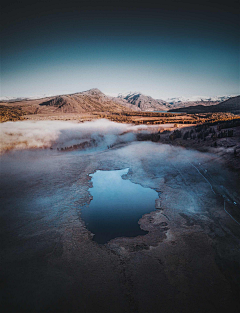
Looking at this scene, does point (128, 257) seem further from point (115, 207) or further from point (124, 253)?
point (115, 207)

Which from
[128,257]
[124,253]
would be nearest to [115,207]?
[124,253]

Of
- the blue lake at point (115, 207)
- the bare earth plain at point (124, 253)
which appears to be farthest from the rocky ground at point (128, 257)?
the blue lake at point (115, 207)

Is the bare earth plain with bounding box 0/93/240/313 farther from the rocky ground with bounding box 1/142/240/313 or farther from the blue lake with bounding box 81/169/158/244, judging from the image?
the blue lake with bounding box 81/169/158/244

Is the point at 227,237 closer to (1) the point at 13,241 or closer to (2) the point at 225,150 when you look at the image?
(1) the point at 13,241

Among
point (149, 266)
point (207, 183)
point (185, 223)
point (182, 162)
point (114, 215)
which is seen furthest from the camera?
point (182, 162)

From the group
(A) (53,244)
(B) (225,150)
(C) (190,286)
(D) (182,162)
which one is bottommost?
(C) (190,286)

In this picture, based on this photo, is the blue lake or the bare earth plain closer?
the bare earth plain

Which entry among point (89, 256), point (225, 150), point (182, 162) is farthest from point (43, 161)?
point (225, 150)

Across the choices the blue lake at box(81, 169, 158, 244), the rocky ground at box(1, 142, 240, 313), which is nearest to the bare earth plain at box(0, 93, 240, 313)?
the rocky ground at box(1, 142, 240, 313)
